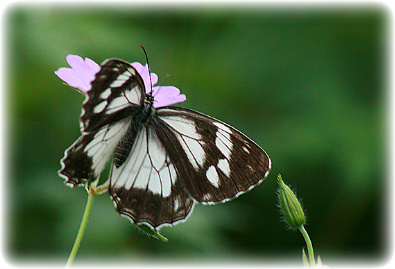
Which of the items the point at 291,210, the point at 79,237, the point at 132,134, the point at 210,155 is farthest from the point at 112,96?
the point at 291,210

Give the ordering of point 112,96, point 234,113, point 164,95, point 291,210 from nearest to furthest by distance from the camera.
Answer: point 291,210
point 112,96
point 164,95
point 234,113

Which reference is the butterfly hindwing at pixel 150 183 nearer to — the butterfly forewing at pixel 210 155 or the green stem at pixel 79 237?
the butterfly forewing at pixel 210 155

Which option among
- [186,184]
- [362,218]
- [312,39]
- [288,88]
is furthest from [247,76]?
[186,184]

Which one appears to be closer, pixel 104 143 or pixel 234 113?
pixel 104 143

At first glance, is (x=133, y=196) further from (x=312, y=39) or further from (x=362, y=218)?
(x=312, y=39)

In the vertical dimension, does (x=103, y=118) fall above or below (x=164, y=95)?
below

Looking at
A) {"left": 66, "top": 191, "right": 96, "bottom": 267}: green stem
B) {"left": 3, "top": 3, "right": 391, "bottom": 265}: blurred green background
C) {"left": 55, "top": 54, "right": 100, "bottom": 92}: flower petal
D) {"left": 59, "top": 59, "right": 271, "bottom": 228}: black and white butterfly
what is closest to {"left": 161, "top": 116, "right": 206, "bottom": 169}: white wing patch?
{"left": 59, "top": 59, "right": 271, "bottom": 228}: black and white butterfly

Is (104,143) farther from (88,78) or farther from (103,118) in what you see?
(88,78)

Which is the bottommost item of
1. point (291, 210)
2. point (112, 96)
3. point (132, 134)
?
point (291, 210)
